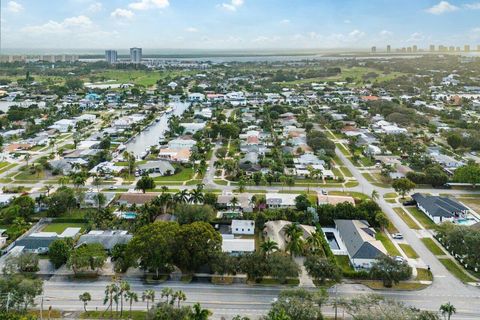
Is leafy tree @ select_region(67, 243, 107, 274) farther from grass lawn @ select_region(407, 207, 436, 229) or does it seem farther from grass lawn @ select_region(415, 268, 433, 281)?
grass lawn @ select_region(407, 207, 436, 229)

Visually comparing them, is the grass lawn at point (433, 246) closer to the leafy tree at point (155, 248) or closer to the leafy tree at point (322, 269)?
the leafy tree at point (322, 269)

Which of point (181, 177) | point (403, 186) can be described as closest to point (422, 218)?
point (403, 186)

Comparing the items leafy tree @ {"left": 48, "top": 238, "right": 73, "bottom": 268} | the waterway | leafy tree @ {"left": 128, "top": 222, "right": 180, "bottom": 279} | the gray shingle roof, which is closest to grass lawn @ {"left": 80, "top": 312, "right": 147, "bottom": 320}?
leafy tree @ {"left": 128, "top": 222, "right": 180, "bottom": 279}

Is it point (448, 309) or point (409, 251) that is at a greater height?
point (448, 309)

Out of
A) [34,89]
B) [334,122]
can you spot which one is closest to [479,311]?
[334,122]

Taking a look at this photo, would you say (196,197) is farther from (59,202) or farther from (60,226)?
(59,202)

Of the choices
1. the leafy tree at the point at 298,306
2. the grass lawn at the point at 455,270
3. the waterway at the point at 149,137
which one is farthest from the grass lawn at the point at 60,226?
the grass lawn at the point at 455,270
